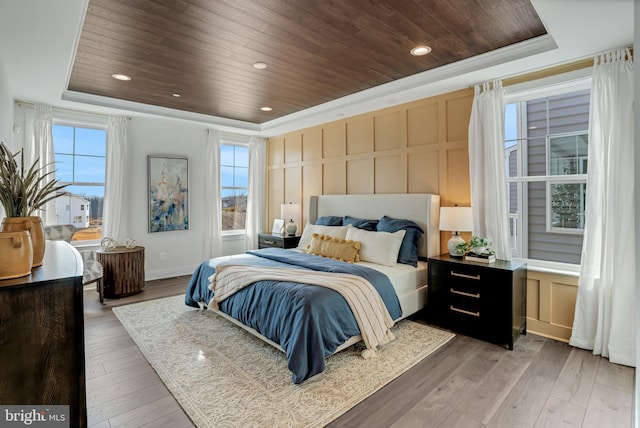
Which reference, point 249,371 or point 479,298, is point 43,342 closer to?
point 249,371

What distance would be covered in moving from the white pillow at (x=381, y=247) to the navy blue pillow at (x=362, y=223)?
0.33 m

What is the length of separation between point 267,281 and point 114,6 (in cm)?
238

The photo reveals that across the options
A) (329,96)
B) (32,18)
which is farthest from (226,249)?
(32,18)

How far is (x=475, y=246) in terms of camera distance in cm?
338

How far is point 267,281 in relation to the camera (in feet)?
9.56

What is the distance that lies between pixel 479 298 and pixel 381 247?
3.65 ft

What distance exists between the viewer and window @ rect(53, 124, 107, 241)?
15.2 ft

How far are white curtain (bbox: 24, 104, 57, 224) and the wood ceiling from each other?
66 cm

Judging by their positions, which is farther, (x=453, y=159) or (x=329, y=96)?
(x=329, y=96)

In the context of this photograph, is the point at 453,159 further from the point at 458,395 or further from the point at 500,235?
the point at 458,395

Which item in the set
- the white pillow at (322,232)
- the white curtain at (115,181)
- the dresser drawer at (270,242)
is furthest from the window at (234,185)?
the white pillow at (322,232)

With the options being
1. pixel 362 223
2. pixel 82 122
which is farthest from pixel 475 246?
pixel 82 122

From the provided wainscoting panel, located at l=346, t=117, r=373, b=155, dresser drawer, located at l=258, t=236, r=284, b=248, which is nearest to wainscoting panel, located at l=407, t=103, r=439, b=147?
wainscoting panel, located at l=346, t=117, r=373, b=155

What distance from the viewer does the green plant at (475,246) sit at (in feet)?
11.0
